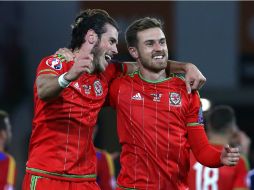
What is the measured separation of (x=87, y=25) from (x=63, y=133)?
813 millimetres

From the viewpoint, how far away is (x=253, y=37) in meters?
13.4

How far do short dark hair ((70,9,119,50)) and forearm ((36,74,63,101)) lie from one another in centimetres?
62

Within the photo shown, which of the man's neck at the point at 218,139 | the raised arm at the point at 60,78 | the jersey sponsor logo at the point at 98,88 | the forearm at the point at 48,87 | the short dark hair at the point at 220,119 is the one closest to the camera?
the raised arm at the point at 60,78

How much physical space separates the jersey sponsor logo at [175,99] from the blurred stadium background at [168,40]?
7.16 meters

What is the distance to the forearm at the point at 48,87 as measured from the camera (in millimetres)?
5336

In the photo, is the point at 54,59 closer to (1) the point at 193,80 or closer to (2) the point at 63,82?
(2) the point at 63,82

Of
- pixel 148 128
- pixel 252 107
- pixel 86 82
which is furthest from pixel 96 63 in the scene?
pixel 252 107

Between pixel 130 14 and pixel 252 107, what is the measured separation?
255cm

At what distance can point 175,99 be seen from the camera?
6.02 metres

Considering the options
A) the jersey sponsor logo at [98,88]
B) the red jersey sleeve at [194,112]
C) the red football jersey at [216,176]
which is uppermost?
the jersey sponsor logo at [98,88]

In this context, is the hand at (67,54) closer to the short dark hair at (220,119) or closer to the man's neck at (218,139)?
the man's neck at (218,139)

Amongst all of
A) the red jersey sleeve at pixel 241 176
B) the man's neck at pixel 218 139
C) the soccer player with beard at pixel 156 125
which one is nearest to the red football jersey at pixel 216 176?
the red jersey sleeve at pixel 241 176

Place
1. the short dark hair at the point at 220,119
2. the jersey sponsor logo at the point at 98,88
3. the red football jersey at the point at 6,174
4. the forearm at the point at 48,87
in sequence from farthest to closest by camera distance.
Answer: the red football jersey at the point at 6,174 < the short dark hair at the point at 220,119 < the jersey sponsor logo at the point at 98,88 < the forearm at the point at 48,87

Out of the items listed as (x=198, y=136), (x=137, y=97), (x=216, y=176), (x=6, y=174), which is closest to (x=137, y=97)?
(x=137, y=97)
